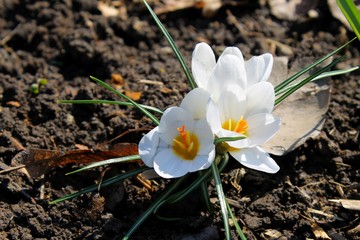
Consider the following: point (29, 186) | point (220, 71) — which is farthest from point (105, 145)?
point (220, 71)

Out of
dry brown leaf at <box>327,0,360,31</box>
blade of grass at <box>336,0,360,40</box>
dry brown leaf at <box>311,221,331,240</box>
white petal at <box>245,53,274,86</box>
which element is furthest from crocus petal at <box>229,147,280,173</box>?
dry brown leaf at <box>327,0,360,31</box>

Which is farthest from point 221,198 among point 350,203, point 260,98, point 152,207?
point 350,203

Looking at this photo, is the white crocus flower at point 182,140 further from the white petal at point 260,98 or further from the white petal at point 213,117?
the white petal at point 260,98

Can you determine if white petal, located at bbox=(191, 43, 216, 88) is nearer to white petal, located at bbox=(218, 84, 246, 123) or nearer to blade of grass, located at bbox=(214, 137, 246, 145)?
white petal, located at bbox=(218, 84, 246, 123)

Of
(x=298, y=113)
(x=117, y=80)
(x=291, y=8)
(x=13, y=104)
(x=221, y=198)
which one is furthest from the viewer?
(x=291, y=8)

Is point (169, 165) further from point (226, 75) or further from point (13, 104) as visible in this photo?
point (13, 104)
